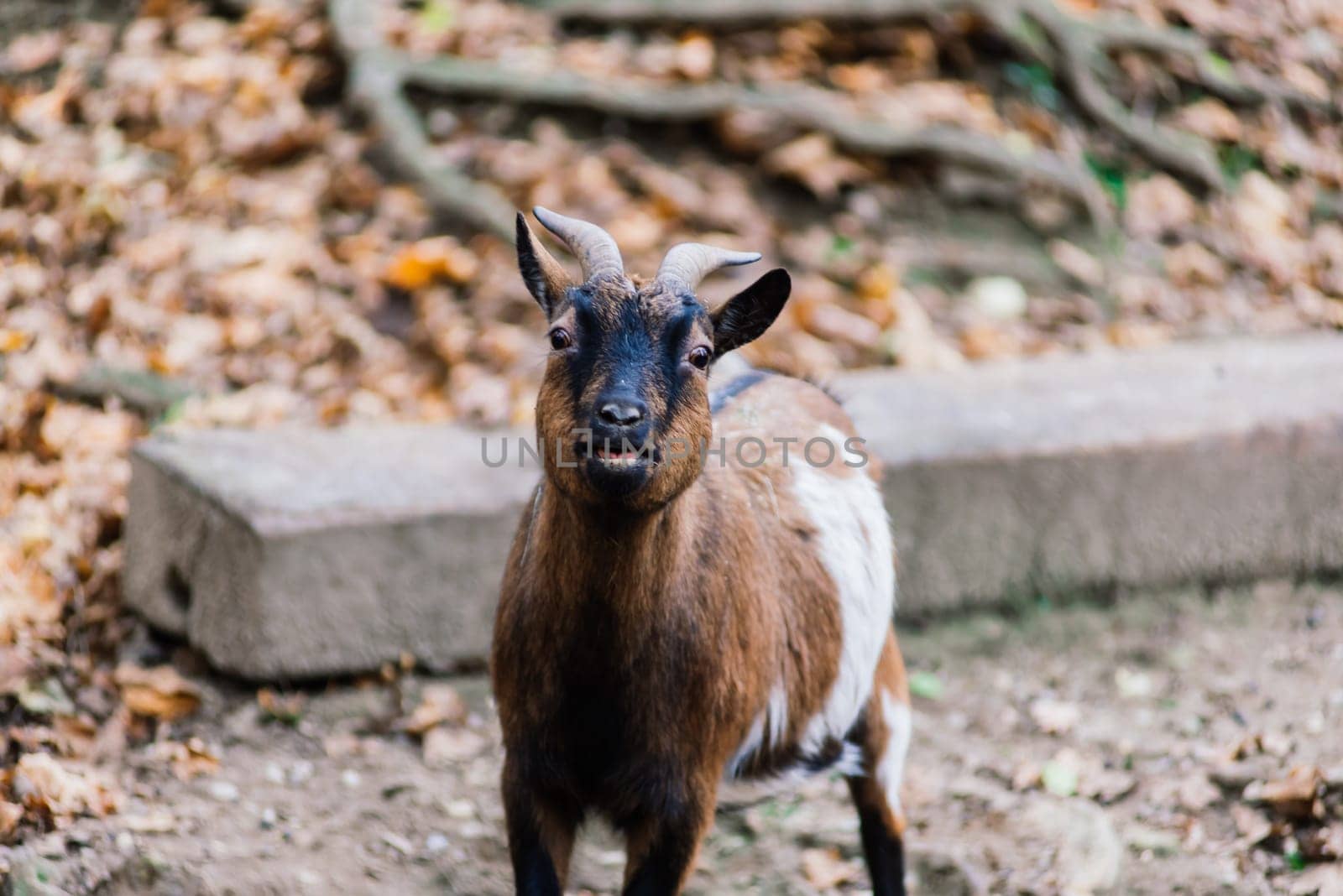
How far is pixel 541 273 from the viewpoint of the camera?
3344 millimetres

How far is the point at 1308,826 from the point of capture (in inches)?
165

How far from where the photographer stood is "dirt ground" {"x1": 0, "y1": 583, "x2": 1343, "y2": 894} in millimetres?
3992

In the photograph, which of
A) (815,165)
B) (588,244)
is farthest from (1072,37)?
(588,244)

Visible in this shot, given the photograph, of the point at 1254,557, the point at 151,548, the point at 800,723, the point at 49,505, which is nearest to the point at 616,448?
the point at 800,723

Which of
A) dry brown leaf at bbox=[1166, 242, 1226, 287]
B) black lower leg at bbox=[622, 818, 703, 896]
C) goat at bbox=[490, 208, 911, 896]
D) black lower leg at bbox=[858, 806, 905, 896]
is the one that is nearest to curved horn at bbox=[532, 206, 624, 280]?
goat at bbox=[490, 208, 911, 896]

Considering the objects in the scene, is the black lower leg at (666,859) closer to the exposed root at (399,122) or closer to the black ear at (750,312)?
the black ear at (750,312)

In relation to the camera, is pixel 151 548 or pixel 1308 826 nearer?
pixel 1308 826

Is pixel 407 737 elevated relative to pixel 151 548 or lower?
lower

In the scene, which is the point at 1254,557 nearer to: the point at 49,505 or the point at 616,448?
the point at 616,448

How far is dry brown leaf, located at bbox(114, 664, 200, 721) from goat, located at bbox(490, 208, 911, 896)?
5.38 ft

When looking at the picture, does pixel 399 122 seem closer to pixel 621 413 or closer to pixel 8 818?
pixel 8 818

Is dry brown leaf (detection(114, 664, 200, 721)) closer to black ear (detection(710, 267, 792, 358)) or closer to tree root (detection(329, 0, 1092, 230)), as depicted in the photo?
black ear (detection(710, 267, 792, 358))

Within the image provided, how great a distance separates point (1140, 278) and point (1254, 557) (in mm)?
2092

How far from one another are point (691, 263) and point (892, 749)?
5.52 feet
